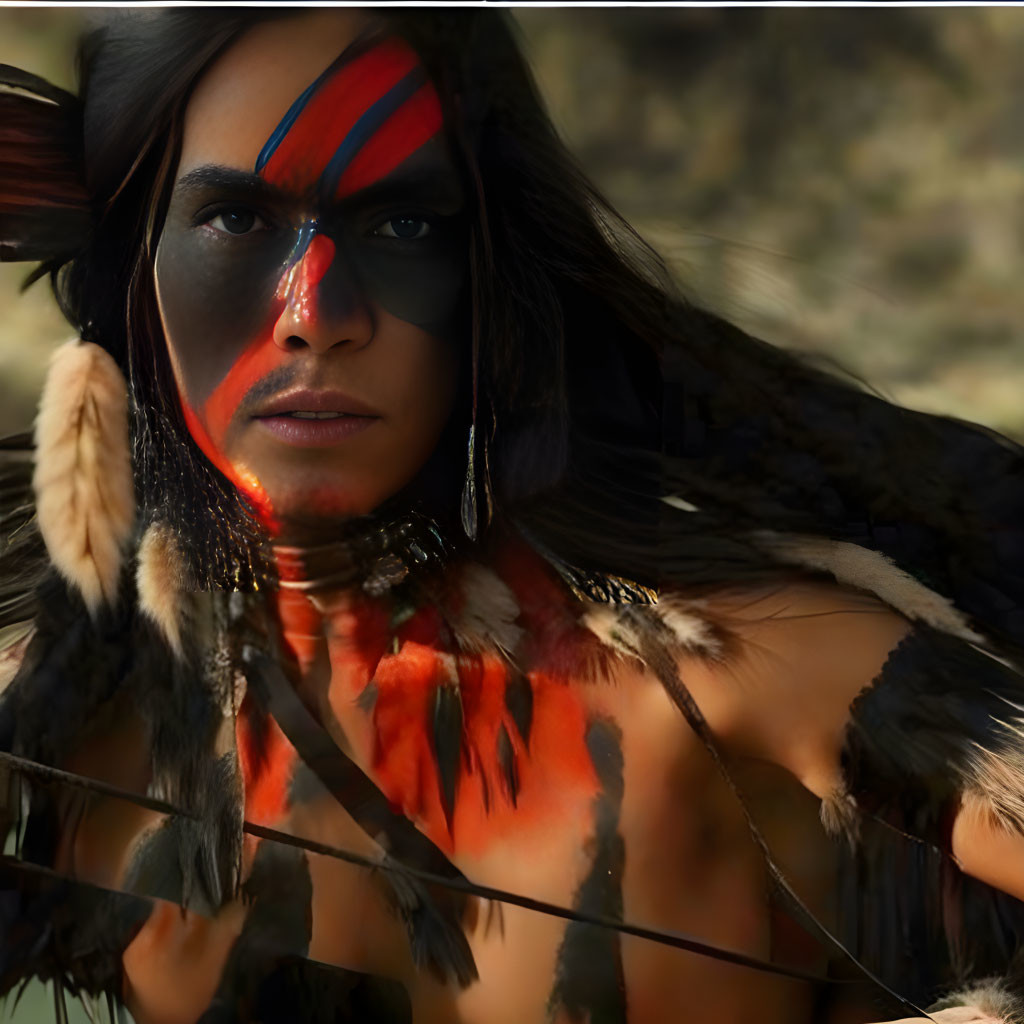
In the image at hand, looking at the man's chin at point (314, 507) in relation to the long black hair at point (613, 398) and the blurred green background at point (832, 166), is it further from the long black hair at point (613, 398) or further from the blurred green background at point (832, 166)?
the blurred green background at point (832, 166)

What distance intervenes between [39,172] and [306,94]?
0.80 ft

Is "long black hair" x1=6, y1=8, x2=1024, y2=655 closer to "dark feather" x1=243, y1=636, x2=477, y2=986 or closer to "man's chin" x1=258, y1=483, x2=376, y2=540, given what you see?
"man's chin" x1=258, y1=483, x2=376, y2=540

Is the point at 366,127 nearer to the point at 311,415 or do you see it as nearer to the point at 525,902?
the point at 311,415

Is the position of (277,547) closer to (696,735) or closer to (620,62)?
(696,735)

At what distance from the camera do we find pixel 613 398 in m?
0.99

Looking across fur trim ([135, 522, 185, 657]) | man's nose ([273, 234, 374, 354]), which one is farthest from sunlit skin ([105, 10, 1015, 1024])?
fur trim ([135, 522, 185, 657])

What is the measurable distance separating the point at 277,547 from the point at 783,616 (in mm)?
429

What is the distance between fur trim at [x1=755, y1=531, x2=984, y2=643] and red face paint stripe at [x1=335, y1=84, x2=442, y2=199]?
0.47m

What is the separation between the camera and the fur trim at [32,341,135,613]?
102 cm

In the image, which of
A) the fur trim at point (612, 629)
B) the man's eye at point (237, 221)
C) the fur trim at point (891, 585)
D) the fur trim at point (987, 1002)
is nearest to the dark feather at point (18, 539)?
the man's eye at point (237, 221)

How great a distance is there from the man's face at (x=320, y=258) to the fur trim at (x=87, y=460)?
9 cm

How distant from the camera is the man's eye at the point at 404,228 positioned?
0.97 meters

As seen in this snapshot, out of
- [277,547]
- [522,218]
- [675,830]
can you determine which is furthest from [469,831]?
[522,218]

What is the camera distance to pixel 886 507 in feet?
3.21
